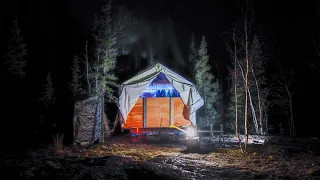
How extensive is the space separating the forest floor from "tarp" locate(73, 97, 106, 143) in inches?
25.0

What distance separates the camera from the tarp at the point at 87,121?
42.7 ft

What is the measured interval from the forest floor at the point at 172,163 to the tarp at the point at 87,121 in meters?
0.63

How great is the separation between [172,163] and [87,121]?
18.9 ft

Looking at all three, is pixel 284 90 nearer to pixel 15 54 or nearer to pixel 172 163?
pixel 172 163

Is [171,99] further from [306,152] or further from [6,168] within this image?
[6,168]

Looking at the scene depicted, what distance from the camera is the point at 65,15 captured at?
69938 millimetres

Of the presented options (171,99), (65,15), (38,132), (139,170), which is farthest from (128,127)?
(65,15)

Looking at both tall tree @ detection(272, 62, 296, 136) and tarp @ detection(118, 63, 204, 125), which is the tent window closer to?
tarp @ detection(118, 63, 204, 125)

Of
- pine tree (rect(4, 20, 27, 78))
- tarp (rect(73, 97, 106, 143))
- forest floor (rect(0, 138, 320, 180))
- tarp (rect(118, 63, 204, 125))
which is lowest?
forest floor (rect(0, 138, 320, 180))

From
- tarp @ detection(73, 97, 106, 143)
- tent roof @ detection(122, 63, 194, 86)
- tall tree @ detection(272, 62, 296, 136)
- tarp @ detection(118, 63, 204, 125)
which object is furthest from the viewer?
tall tree @ detection(272, 62, 296, 136)

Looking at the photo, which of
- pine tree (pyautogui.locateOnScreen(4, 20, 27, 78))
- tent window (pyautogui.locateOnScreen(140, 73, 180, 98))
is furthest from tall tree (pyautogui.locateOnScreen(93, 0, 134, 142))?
pine tree (pyautogui.locateOnScreen(4, 20, 27, 78))

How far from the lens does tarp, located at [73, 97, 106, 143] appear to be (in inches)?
513

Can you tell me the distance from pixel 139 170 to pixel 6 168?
389 cm

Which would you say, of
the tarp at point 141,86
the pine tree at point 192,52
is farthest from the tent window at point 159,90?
the pine tree at point 192,52
